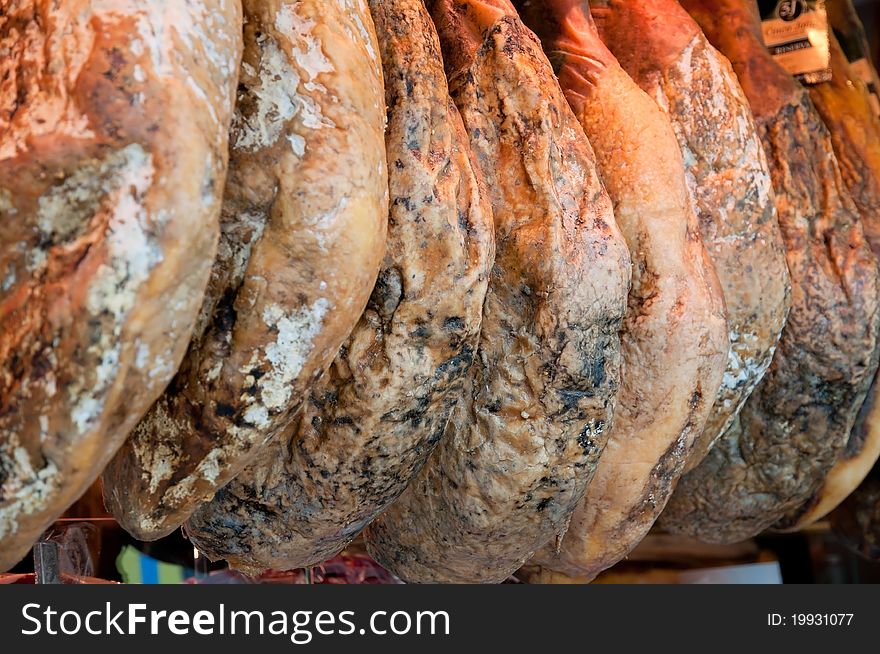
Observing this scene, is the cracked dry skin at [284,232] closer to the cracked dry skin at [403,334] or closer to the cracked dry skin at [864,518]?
the cracked dry skin at [403,334]

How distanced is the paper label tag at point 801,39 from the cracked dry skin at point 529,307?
0.64 metres

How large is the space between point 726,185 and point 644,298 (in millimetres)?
228

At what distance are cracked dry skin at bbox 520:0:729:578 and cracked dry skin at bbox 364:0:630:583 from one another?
0.08 meters

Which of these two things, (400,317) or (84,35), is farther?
(400,317)

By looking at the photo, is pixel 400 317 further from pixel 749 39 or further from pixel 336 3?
pixel 749 39

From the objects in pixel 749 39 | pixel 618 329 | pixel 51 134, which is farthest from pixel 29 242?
pixel 749 39

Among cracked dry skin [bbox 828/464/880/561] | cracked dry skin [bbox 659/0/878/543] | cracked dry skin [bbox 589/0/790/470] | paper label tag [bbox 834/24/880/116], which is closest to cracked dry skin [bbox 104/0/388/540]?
cracked dry skin [bbox 589/0/790/470]

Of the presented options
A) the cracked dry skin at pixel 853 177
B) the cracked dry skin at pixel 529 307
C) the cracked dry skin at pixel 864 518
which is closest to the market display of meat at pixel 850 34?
the cracked dry skin at pixel 853 177

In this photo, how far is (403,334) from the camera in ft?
3.12

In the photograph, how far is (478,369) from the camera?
106cm

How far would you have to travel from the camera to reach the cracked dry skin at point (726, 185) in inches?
49.4

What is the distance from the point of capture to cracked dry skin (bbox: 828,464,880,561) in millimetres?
1760

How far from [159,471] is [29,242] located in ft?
0.86

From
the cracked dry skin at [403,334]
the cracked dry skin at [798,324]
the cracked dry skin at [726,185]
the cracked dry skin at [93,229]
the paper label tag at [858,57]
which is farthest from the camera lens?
the paper label tag at [858,57]
